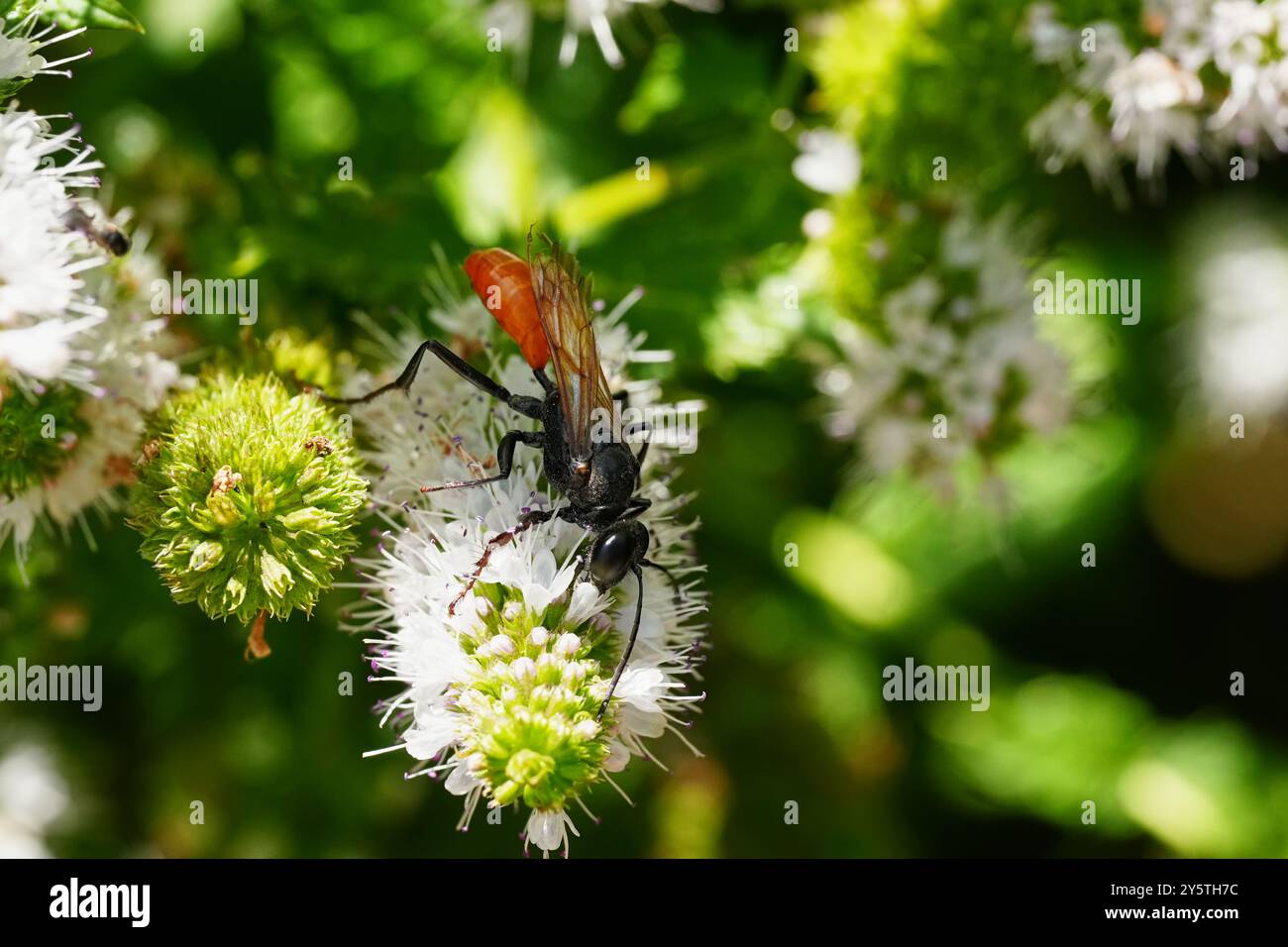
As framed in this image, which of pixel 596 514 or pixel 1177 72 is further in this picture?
pixel 1177 72

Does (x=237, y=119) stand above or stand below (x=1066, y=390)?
above

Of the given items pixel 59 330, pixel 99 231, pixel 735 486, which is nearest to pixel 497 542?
pixel 59 330

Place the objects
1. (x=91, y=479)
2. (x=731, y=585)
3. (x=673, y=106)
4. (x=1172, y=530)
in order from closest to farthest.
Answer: (x=91, y=479) < (x=673, y=106) < (x=731, y=585) < (x=1172, y=530)

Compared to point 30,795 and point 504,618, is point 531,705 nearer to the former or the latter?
point 504,618

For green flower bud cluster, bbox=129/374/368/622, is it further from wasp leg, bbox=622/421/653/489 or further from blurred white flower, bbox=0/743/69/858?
blurred white flower, bbox=0/743/69/858

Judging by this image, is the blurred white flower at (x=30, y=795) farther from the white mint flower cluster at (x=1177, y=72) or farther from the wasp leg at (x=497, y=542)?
the white mint flower cluster at (x=1177, y=72)
